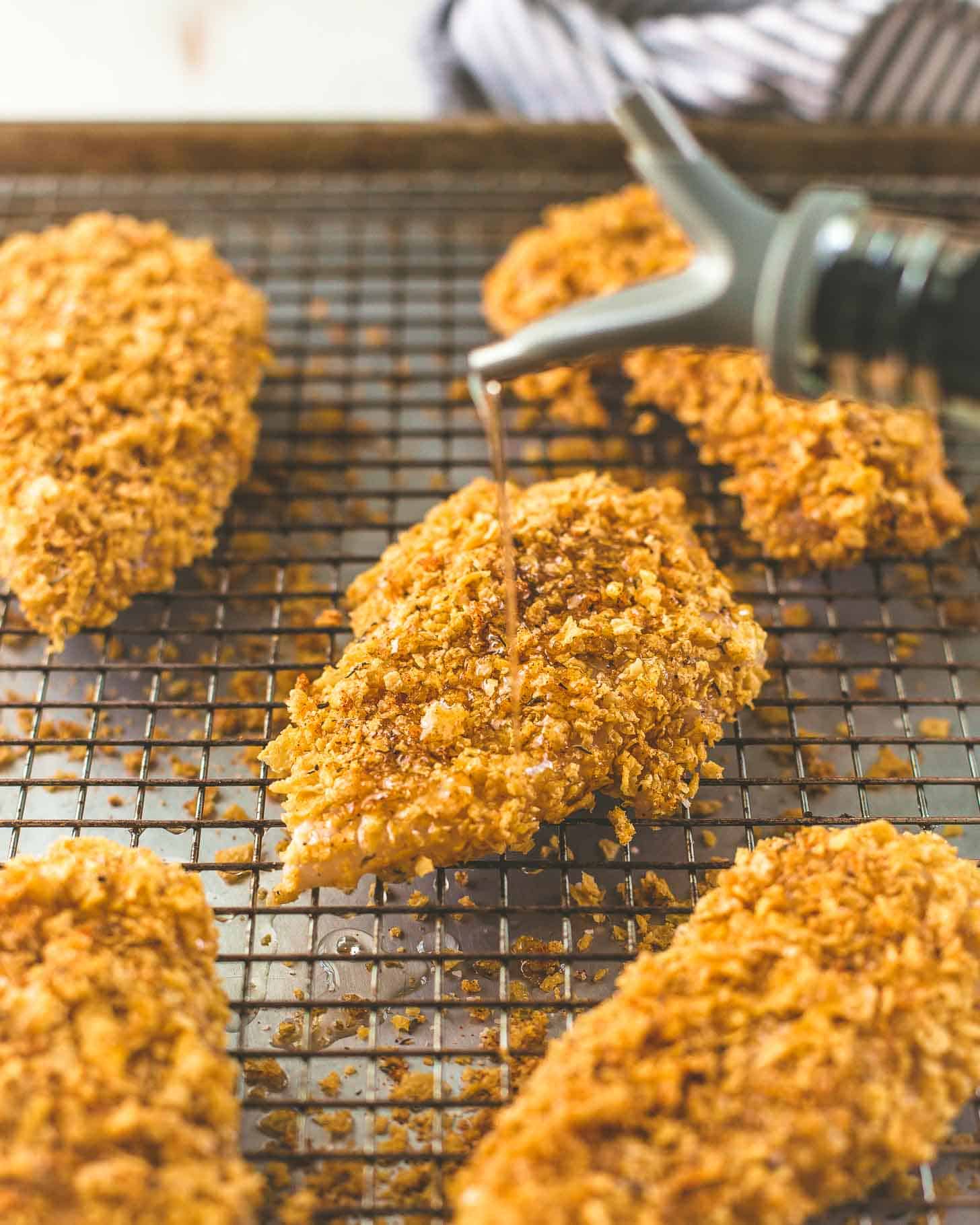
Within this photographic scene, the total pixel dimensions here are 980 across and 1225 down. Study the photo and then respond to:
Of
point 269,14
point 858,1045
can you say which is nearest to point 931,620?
point 858,1045

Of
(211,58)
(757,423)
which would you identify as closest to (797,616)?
(757,423)

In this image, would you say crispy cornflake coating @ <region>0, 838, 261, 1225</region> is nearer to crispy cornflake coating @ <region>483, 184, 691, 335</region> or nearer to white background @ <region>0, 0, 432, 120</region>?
crispy cornflake coating @ <region>483, 184, 691, 335</region>

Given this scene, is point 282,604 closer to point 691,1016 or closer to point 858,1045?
point 691,1016

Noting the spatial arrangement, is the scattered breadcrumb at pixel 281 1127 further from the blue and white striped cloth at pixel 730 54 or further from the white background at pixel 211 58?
the white background at pixel 211 58

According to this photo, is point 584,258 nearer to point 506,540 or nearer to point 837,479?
point 837,479

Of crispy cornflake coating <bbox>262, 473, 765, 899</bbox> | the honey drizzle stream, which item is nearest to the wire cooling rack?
crispy cornflake coating <bbox>262, 473, 765, 899</bbox>

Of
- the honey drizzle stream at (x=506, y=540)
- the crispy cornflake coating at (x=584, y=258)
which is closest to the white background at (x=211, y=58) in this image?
the crispy cornflake coating at (x=584, y=258)
